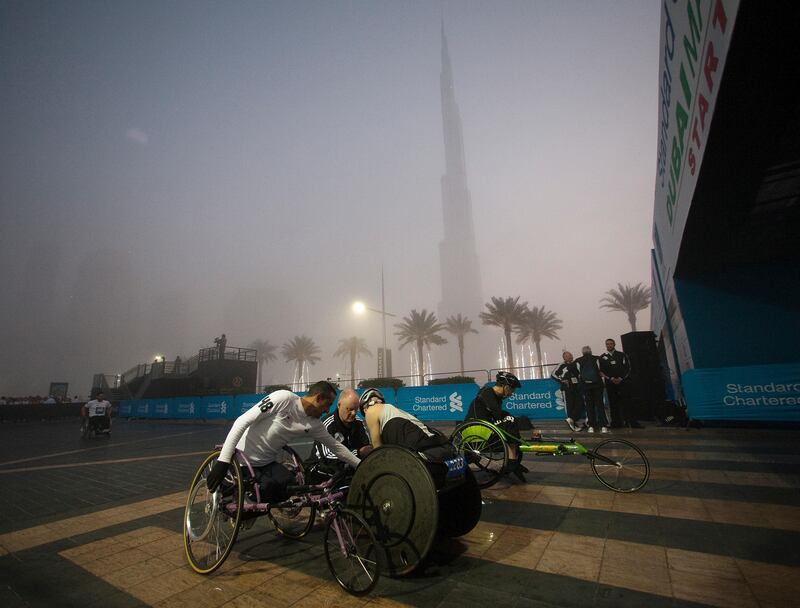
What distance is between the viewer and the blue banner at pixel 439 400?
49.0 feet

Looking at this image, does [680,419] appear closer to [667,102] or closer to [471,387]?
[471,387]

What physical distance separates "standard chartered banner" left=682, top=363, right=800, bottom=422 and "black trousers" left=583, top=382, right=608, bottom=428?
2.75 meters

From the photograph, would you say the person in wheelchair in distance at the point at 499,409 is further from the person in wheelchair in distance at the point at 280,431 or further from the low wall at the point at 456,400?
the low wall at the point at 456,400

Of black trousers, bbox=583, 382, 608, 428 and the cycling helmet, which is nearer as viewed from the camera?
the cycling helmet

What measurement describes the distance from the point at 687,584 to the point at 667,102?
10.7 metres

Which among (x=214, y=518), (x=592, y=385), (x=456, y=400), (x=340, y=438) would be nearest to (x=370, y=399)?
(x=340, y=438)

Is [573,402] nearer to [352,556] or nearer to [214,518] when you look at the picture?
[352,556]

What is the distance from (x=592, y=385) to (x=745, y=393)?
3930mm

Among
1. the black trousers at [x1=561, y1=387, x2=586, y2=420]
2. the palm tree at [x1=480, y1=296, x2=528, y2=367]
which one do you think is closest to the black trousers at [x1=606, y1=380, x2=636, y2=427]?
the black trousers at [x1=561, y1=387, x2=586, y2=420]

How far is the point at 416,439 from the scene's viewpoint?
341cm

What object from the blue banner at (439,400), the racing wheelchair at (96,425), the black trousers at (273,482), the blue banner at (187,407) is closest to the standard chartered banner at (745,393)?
the blue banner at (439,400)

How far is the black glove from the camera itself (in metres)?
3.02

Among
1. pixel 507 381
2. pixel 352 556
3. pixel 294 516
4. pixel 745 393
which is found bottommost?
pixel 294 516

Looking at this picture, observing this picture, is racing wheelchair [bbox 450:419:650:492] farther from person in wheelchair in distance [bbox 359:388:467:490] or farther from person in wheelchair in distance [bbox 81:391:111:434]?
person in wheelchair in distance [bbox 81:391:111:434]
